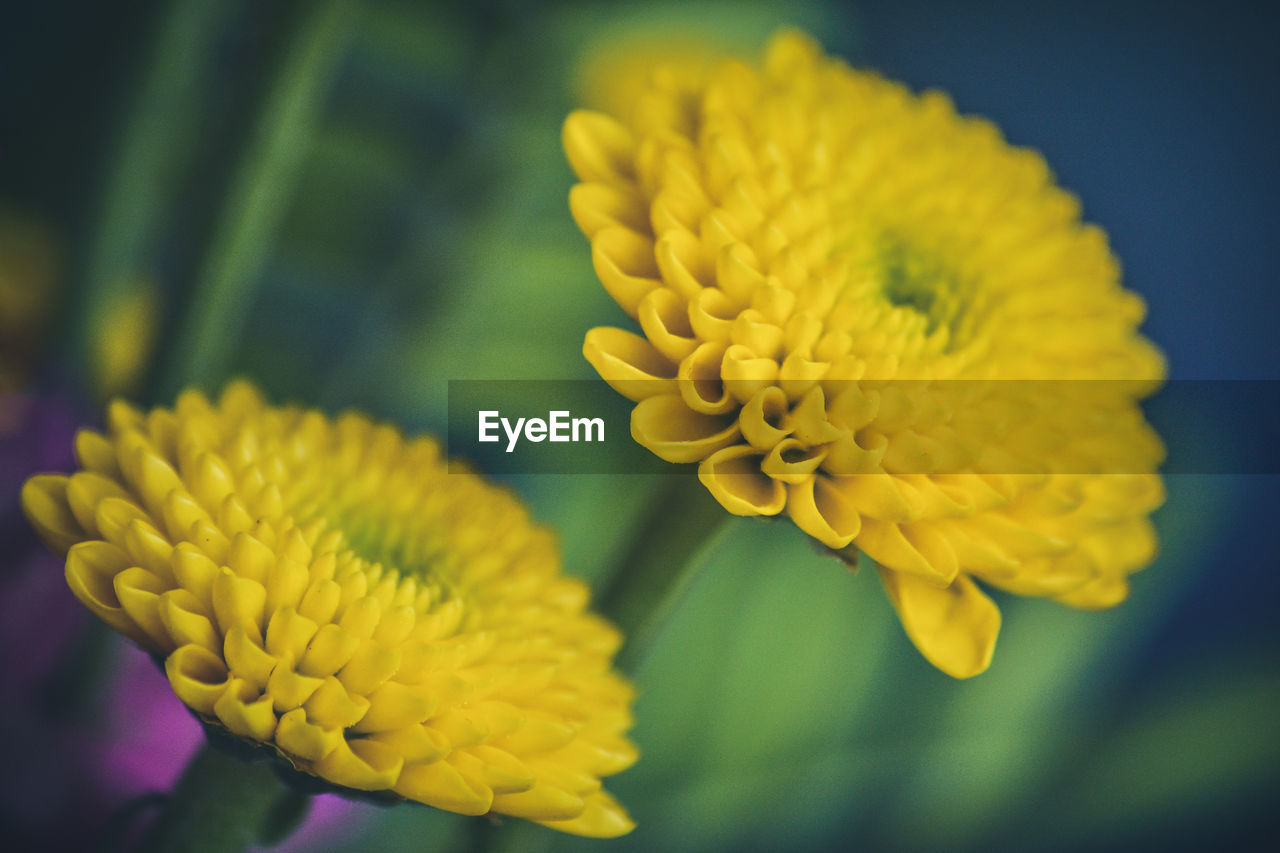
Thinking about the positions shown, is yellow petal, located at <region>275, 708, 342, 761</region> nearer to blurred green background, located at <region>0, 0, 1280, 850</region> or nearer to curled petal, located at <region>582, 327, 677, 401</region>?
curled petal, located at <region>582, 327, 677, 401</region>

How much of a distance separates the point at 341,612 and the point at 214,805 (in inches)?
2.4

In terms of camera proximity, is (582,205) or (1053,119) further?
(1053,119)

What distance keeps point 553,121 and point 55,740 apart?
12.9 inches

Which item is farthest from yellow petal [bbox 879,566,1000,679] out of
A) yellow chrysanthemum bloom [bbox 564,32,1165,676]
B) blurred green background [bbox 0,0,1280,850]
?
blurred green background [bbox 0,0,1280,850]

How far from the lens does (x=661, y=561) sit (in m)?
0.24

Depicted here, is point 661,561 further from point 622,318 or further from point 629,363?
point 622,318

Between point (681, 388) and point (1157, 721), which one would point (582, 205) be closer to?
point (681, 388)

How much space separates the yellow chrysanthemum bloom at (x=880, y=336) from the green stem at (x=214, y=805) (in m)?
0.11

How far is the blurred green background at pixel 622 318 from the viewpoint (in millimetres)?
436

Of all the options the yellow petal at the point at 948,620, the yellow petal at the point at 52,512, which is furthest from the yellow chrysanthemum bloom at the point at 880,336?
the yellow petal at the point at 52,512

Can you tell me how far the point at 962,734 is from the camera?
1.77 ft

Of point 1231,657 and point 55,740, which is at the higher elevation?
point 1231,657

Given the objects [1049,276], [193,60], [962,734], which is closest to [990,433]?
[1049,276]

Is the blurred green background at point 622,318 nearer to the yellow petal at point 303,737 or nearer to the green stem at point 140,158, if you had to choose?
the green stem at point 140,158
